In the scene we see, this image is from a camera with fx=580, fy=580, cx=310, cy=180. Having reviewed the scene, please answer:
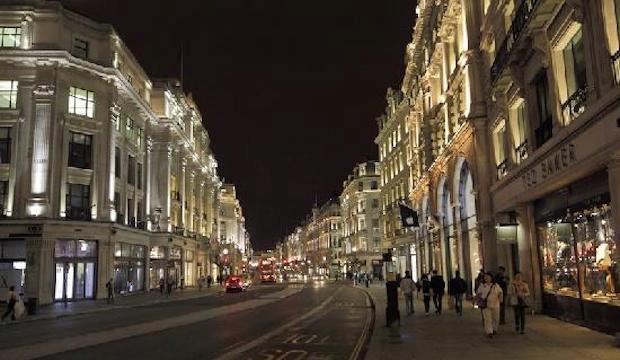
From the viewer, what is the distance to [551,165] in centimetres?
1928

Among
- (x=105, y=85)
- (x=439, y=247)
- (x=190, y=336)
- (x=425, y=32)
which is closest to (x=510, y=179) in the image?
(x=190, y=336)

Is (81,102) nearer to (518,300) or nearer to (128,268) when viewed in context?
(128,268)

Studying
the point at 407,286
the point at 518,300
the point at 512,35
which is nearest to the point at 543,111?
the point at 512,35

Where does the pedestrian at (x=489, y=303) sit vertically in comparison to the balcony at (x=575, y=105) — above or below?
below

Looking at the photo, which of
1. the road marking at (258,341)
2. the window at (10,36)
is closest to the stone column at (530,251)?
the road marking at (258,341)

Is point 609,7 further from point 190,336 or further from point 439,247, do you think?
point 439,247

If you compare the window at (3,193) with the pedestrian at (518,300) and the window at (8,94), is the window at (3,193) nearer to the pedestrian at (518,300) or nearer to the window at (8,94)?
the window at (8,94)

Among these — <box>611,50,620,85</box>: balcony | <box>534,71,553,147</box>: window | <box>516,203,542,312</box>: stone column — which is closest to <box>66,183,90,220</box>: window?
<box>516,203,542,312</box>: stone column

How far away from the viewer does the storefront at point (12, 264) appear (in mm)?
41812

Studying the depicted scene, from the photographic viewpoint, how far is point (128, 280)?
53562mm

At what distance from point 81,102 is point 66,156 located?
194 inches

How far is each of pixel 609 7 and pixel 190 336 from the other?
1588cm

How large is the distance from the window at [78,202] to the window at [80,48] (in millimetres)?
10607

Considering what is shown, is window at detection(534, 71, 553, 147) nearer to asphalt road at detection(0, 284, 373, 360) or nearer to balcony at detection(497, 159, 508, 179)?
balcony at detection(497, 159, 508, 179)
